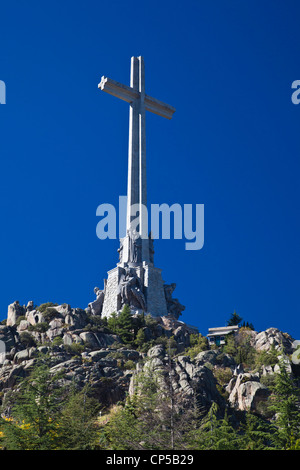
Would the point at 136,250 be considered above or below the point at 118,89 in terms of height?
below

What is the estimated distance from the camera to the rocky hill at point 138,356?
94.7 ft

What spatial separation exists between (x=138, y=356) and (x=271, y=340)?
11.2 m

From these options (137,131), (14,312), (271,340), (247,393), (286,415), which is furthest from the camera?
(137,131)

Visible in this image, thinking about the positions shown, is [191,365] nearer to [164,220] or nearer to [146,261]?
[146,261]

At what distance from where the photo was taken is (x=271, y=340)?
4341 centimetres

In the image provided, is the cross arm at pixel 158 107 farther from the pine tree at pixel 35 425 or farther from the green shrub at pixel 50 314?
the pine tree at pixel 35 425

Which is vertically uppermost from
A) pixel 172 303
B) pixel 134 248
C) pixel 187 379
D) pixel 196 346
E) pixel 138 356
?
pixel 134 248

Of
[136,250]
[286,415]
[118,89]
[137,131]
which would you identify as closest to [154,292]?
[136,250]

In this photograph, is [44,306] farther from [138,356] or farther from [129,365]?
[129,365]

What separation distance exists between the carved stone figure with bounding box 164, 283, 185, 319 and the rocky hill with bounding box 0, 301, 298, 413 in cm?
467

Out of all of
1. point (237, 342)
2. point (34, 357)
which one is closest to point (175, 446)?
point (34, 357)

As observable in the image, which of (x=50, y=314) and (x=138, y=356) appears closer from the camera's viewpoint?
(x=138, y=356)
